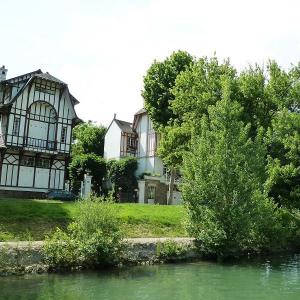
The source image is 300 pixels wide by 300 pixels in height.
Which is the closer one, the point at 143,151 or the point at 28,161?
the point at 28,161

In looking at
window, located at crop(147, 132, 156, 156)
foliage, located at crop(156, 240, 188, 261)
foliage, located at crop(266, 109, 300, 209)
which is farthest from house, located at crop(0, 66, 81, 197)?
foliage, located at crop(156, 240, 188, 261)

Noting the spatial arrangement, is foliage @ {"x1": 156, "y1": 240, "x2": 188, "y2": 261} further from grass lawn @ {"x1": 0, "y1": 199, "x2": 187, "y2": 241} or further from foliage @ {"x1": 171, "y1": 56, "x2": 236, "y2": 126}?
foliage @ {"x1": 171, "y1": 56, "x2": 236, "y2": 126}

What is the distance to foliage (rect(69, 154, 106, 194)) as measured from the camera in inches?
2116

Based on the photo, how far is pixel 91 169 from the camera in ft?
177

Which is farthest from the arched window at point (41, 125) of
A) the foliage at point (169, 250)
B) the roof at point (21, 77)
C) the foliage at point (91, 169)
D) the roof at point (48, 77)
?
the foliage at point (169, 250)

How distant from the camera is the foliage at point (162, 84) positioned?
1681 inches

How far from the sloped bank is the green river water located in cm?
59

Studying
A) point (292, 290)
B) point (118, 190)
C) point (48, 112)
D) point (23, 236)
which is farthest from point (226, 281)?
point (118, 190)

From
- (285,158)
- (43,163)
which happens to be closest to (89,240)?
(285,158)

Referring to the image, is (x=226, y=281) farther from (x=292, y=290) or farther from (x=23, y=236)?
(x=23, y=236)

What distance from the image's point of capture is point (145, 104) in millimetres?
44250

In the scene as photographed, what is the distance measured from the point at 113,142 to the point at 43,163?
15623 mm

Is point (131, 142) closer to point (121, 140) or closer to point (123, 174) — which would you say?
point (121, 140)

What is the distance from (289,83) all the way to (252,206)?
39.0 ft
